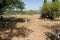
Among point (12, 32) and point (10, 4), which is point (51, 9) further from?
point (12, 32)

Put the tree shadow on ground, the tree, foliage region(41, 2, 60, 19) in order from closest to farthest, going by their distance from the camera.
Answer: the tree shadow on ground < the tree < foliage region(41, 2, 60, 19)

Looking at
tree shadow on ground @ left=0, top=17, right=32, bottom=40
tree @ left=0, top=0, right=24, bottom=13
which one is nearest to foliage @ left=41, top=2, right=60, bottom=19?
tree @ left=0, top=0, right=24, bottom=13

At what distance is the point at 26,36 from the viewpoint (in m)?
12.5

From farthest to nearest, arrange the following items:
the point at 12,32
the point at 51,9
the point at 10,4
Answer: the point at 51,9 → the point at 10,4 → the point at 12,32

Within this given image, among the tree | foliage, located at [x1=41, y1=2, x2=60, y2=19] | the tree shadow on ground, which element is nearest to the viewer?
the tree shadow on ground

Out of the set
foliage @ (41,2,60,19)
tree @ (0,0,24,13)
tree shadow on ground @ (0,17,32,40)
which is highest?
tree @ (0,0,24,13)

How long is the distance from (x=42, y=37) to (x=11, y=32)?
2.58m

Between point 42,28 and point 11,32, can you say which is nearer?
point 11,32

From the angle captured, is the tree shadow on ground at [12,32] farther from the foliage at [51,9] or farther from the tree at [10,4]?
the foliage at [51,9]

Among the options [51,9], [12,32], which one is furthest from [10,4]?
[51,9]

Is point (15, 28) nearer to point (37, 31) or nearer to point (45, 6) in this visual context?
point (37, 31)

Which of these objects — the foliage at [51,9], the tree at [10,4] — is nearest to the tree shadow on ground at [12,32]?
the tree at [10,4]

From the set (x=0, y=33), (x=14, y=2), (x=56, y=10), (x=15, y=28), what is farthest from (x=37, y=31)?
(x=56, y=10)

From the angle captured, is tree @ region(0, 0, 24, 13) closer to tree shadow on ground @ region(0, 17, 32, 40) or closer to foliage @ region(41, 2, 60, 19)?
tree shadow on ground @ region(0, 17, 32, 40)
